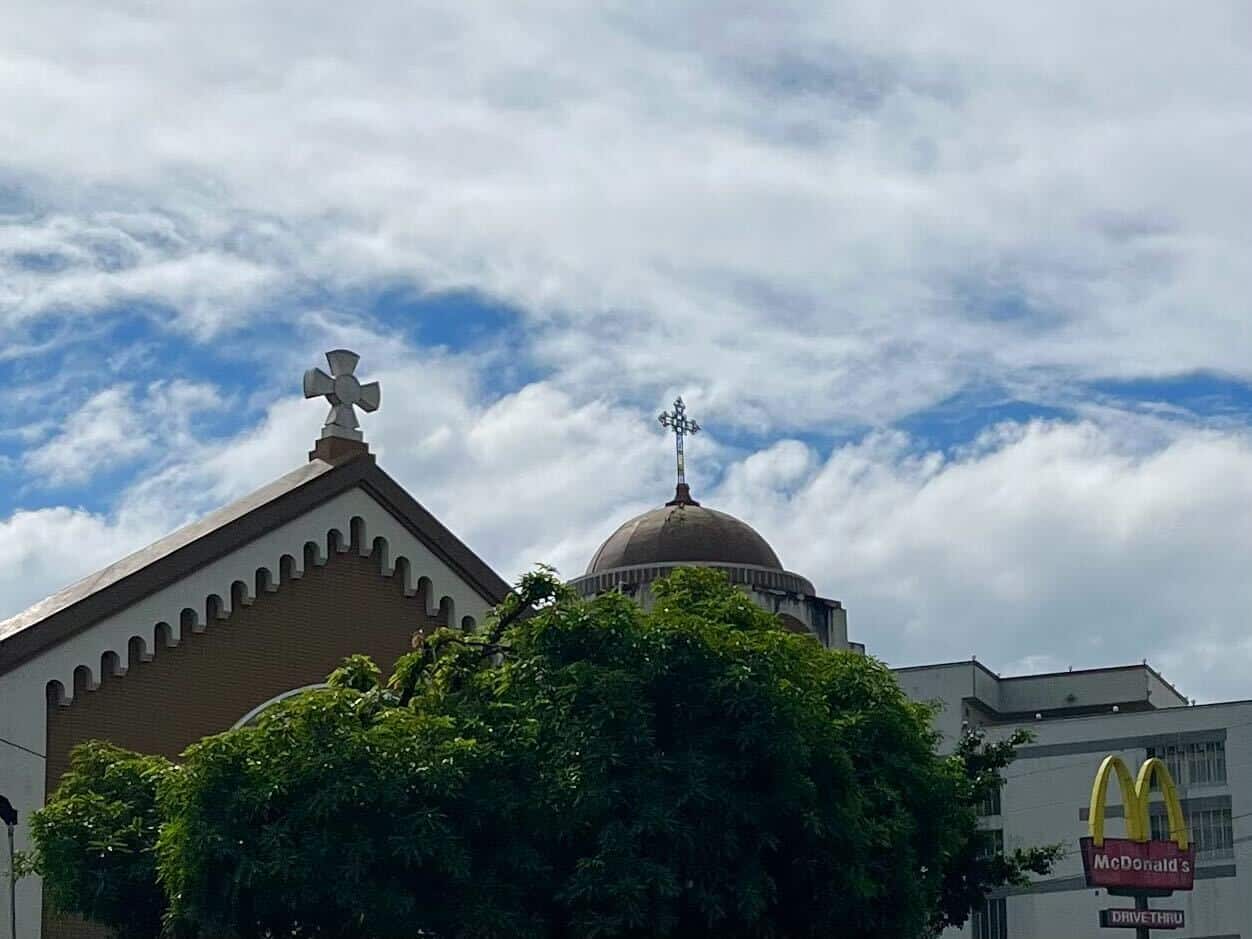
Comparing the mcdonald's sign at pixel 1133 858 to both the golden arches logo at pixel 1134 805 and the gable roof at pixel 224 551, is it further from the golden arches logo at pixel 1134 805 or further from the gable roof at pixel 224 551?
the gable roof at pixel 224 551

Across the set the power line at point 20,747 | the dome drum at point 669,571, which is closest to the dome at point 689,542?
the dome drum at point 669,571

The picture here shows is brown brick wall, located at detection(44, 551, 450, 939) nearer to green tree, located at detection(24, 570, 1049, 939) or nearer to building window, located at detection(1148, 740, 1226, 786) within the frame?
green tree, located at detection(24, 570, 1049, 939)

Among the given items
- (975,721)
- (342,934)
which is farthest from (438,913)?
(975,721)

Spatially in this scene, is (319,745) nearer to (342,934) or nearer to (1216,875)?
(342,934)

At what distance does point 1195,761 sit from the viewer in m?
59.8

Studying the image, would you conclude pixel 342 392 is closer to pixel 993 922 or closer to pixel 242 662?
pixel 242 662

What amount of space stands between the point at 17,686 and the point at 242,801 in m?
5.06

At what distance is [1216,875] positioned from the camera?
58.3 metres

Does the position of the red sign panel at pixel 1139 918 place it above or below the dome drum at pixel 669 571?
below

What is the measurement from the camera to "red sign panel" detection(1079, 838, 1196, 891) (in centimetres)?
2839

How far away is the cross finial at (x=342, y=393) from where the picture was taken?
28719 millimetres

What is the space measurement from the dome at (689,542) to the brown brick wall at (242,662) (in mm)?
16942

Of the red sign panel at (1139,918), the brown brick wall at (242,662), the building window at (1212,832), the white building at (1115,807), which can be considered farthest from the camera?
the building window at (1212,832)

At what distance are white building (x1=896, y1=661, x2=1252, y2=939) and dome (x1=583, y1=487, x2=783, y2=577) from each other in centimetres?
1418
